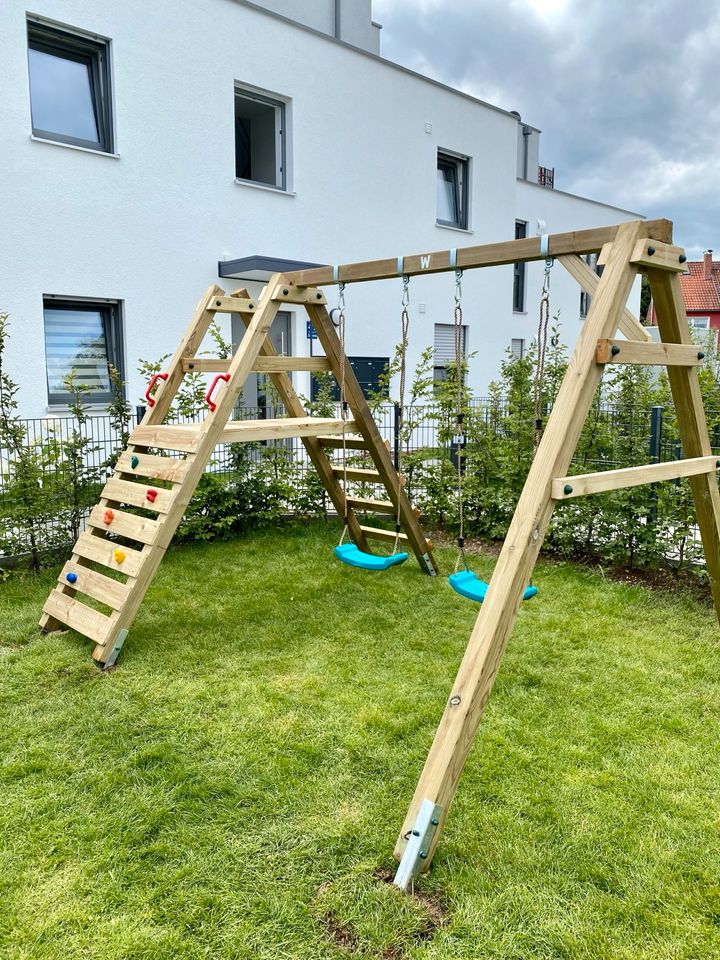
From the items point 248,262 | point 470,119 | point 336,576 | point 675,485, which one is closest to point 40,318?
point 248,262

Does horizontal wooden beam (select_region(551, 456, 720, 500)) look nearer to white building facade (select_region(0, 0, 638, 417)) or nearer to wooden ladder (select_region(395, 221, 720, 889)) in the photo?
wooden ladder (select_region(395, 221, 720, 889))

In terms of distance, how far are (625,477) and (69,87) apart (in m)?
8.37

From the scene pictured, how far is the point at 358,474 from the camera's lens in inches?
206

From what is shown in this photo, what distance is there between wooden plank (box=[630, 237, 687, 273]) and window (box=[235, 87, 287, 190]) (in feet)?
27.9

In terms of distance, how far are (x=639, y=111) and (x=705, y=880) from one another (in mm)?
13703

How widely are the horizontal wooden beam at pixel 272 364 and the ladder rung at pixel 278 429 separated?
13.8 inches

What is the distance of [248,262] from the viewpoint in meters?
9.13

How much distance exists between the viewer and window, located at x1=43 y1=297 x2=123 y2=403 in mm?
8352

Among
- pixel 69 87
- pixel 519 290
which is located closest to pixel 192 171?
pixel 69 87

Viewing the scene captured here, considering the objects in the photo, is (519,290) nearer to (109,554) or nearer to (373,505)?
(373,505)

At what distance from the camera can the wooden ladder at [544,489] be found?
2305 mm

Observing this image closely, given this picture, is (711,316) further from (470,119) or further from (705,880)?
(705,880)

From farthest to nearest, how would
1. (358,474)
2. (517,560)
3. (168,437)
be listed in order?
(358,474) → (168,437) → (517,560)

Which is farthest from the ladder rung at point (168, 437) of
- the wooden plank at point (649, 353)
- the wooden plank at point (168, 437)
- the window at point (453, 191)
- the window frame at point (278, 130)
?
the window at point (453, 191)
